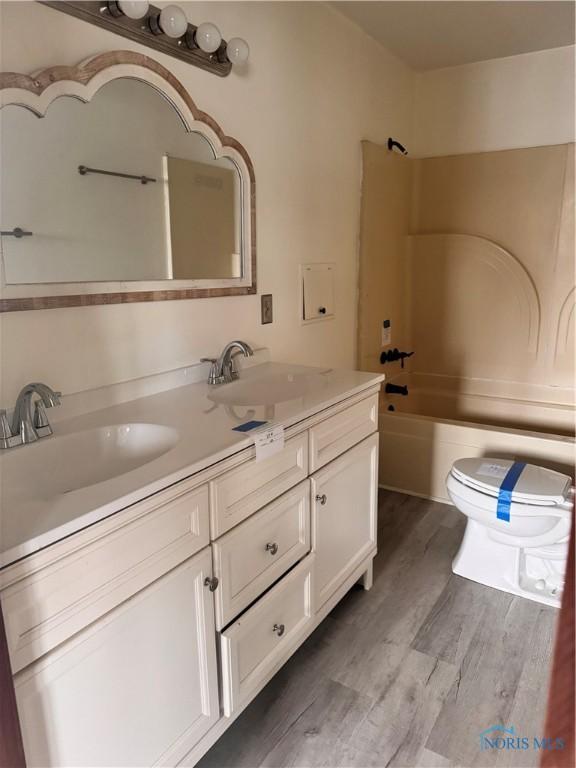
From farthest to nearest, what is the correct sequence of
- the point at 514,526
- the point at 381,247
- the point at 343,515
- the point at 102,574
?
the point at 381,247 → the point at 514,526 → the point at 343,515 → the point at 102,574

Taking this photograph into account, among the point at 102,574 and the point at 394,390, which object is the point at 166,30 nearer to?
the point at 102,574

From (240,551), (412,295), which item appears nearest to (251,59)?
(240,551)

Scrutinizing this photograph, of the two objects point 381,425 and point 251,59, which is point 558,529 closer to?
point 381,425

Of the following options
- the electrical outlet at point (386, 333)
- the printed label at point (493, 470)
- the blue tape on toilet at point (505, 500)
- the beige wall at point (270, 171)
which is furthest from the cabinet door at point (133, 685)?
the electrical outlet at point (386, 333)

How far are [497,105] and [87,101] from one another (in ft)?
8.23

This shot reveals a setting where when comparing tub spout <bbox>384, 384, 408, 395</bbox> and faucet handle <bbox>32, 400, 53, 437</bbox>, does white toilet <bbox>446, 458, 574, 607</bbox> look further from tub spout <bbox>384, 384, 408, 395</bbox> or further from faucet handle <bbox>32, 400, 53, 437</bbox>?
faucet handle <bbox>32, 400, 53, 437</bbox>

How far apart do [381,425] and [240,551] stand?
5.63 ft

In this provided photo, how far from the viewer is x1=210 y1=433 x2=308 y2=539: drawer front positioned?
1.20 metres

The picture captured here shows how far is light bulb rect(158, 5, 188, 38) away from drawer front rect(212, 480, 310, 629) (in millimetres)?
1316

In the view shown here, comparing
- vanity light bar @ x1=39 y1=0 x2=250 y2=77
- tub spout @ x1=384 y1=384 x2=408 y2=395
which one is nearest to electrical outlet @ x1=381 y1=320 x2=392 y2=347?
tub spout @ x1=384 y1=384 x2=408 y2=395

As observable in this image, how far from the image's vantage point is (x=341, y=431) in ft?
5.57

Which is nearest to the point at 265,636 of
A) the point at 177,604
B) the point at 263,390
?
the point at 177,604

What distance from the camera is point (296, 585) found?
5.08ft

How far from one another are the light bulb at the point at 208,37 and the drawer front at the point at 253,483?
3.92 feet
